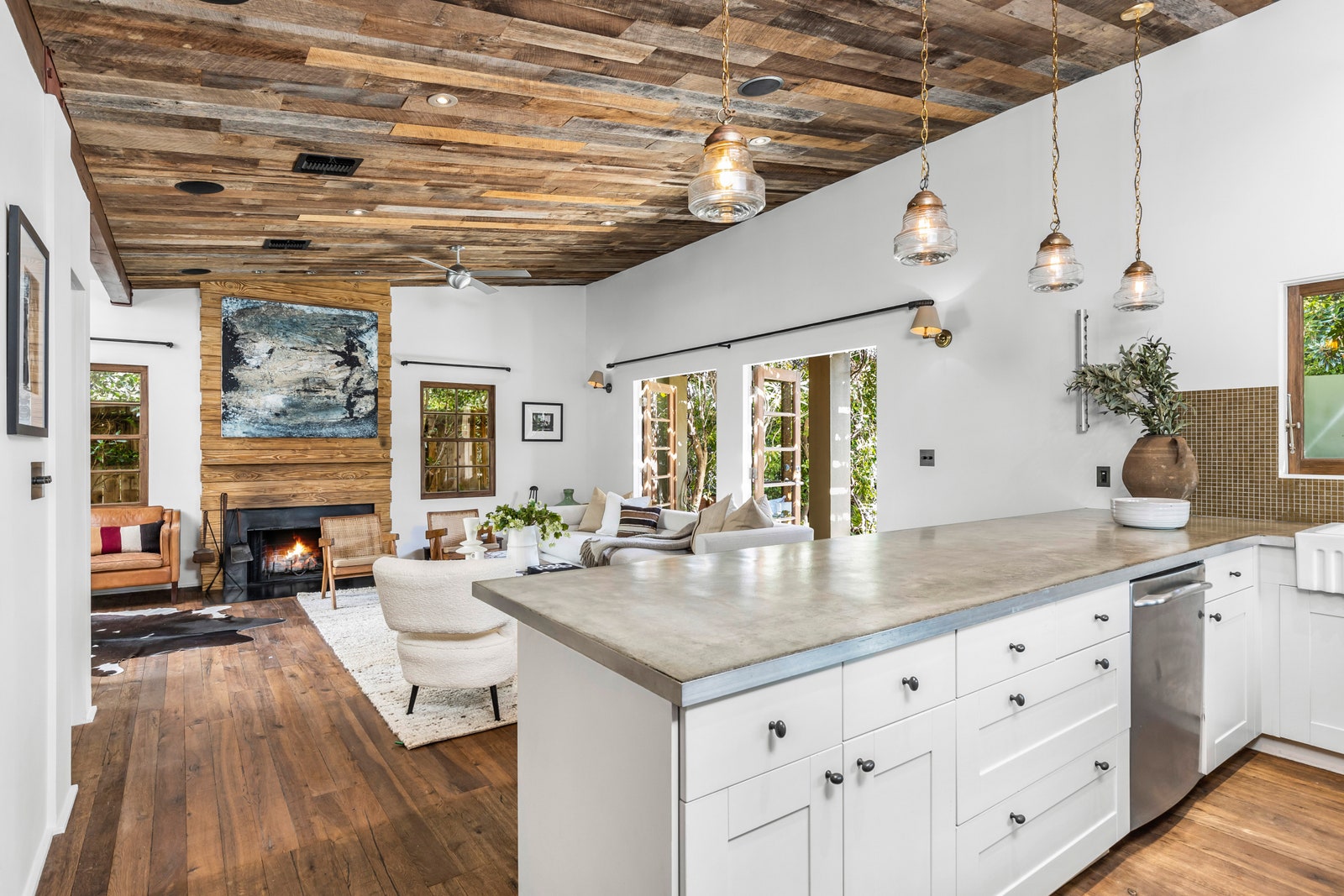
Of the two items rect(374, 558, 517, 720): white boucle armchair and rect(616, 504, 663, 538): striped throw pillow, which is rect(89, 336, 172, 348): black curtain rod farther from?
rect(374, 558, 517, 720): white boucle armchair

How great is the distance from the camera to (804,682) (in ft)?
4.51

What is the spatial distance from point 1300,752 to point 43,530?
4696 mm

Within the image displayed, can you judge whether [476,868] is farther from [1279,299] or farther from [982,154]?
[982,154]

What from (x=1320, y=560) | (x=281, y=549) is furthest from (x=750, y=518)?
(x=281, y=549)

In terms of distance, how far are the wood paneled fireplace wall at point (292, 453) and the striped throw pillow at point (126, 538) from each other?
435 millimetres

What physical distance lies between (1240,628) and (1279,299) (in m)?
1.49

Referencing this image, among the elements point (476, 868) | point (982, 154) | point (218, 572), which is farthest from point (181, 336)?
point (982, 154)

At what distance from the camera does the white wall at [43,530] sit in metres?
1.87

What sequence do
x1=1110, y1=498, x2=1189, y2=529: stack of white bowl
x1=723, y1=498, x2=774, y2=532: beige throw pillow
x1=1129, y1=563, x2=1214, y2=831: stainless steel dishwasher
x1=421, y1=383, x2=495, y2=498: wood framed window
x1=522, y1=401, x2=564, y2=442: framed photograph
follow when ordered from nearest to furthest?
x1=1129, y1=563, x2=1214, y2=831: stainless steel dishwasher < x1=1110, y1=498, x2=1189, y2=529: stack of white bowl < x1=723, y1=498, x2=774, y2=532: beige throw pillow < x1=421, y1=383, x2=495, y2=498: wood framed window < x1=522, y1=401, x2=564, y2=442: framed photograph

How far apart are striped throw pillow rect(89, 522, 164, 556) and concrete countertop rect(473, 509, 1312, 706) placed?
5.93 metres

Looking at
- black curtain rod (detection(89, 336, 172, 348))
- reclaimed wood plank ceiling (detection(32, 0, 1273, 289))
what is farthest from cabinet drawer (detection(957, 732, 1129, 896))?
black curtain rod (detection(89, 336, 172, 348))

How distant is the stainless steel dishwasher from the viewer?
2.22 metres

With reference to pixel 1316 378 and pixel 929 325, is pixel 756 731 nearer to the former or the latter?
pixel 1316 378

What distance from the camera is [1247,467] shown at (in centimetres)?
324
